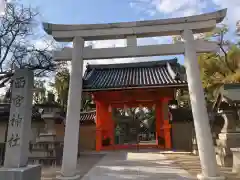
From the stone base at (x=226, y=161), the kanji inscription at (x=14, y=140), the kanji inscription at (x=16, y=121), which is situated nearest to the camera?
the kanji inscription at (x=14, y=140)

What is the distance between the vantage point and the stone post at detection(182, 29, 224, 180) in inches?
219

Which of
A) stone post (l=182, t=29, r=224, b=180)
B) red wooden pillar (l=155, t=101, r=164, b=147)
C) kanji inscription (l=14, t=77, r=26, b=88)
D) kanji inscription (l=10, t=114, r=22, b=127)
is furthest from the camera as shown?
red wooden pillar (l=155, t=101, r=164, b=147)

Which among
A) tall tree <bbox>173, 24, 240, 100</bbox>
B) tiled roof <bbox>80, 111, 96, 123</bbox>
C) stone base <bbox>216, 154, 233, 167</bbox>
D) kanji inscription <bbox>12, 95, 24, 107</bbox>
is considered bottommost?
stone base <bbox>216, 154, 233, 167</bbox>

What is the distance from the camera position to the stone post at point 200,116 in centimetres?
556

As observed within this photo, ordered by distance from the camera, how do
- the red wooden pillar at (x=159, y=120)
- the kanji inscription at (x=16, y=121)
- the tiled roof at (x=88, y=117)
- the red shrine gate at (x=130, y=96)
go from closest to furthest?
the kanji inscription at (x=16, y=121)
the red shrine gate at (x=130, y=96)
the red wooden pillar at (x=159, y=120)
the tiled roof at (x=88, y=117)

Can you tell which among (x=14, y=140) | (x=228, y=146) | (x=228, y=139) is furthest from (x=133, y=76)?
(x=14, y=140)

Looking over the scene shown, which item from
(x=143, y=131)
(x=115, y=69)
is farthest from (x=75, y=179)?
(x=143, y=131)

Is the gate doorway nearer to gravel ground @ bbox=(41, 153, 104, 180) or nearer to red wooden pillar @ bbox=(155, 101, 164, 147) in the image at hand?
red wooden pillar @ bbox=(155, 101, 164, 147)

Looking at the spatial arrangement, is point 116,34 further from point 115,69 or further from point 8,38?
point 115,69

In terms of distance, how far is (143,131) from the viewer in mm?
28109

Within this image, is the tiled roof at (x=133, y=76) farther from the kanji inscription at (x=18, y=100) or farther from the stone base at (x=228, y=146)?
the kanji inscription at (x=18, y=100)

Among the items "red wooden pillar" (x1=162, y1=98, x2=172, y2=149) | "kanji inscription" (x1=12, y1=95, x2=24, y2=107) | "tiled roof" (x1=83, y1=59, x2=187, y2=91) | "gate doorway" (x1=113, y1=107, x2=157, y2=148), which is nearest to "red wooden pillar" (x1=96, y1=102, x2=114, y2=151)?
"tiled roof" (x1=83, y1=59, x2=187, y2=91)

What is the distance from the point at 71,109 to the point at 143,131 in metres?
22.8

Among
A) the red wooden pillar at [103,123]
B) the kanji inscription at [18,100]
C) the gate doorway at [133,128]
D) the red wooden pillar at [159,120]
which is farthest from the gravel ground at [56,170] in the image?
the gate doorway at [133,128]
